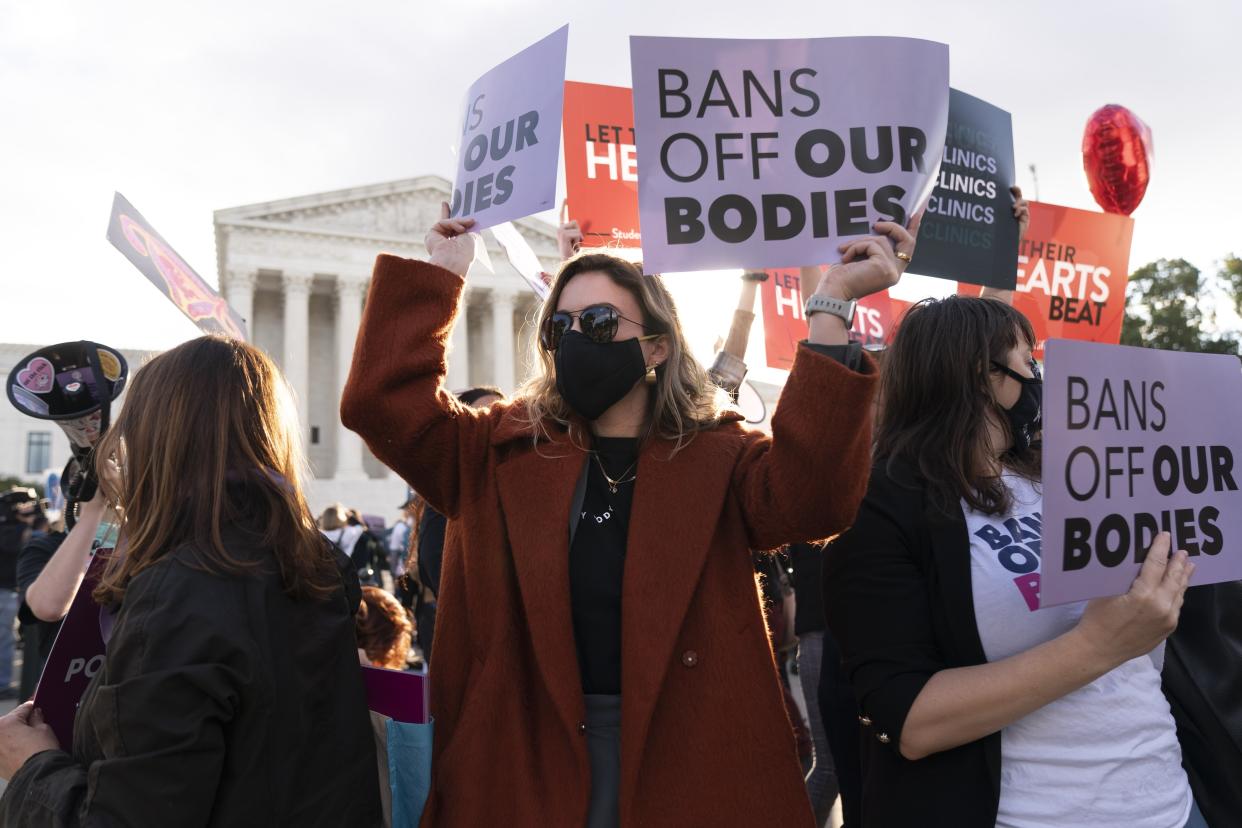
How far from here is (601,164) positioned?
13.0 feet

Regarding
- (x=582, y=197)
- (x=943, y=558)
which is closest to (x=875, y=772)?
(x=943, y=558)

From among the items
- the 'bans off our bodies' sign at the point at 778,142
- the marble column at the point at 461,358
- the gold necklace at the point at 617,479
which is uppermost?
the marble column at the point at 461,358

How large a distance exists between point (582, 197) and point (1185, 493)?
269 cm

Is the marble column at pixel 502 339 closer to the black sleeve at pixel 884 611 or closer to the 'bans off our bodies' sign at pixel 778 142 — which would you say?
the 'bans off our bodies' sign at pixel 778 142

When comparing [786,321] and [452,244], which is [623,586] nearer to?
[452,244]

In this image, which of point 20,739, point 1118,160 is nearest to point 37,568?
point 20,739

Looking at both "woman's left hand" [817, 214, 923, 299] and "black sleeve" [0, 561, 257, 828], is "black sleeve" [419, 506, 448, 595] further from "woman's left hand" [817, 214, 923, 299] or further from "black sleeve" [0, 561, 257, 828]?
"woman's left hand" [817, 214, 923, 299]

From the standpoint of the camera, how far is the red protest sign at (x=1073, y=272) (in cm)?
446

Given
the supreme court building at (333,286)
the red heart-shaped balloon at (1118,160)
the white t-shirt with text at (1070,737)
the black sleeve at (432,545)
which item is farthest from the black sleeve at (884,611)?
the supreme court building at (333,286)

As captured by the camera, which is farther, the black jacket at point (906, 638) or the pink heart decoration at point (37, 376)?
the pink heart decoration at point (37, 376)

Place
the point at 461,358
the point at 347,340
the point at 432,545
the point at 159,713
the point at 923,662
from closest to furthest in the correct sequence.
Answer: the point at 159,713 → the point at 923,662 → the point at 432,545 → the point at 347,340 → the point at 461,358

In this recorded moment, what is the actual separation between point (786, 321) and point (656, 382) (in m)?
3.17

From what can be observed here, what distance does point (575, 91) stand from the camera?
13.5 ft

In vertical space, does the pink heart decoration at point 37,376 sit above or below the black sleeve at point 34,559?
above
